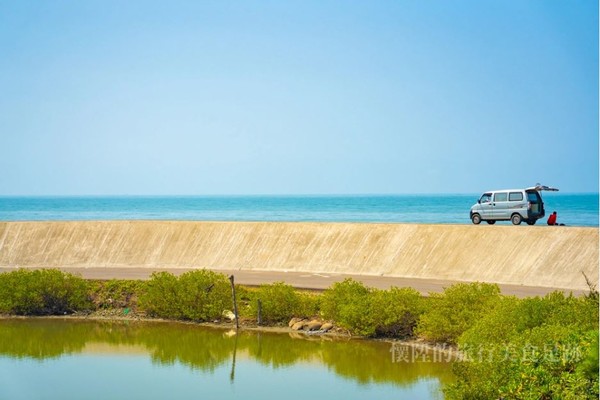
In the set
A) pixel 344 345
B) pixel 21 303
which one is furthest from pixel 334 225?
pixel 21 303

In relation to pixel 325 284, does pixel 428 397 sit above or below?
below

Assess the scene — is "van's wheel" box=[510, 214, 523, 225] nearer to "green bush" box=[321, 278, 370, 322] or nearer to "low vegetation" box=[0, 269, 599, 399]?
"low vegetation" box=[0, 269, 599, 399]

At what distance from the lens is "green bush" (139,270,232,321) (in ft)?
143

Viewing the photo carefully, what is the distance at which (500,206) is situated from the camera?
51312 mm

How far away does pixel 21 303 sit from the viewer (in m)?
46.0

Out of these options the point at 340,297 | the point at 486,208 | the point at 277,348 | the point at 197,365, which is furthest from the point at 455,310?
the point at 486,208

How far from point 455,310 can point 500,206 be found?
16.9 metres

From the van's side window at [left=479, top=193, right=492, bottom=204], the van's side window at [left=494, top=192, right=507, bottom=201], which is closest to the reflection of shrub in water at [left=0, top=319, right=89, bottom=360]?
the van's side window at [left=479, top=193, right=492, bottom=204]

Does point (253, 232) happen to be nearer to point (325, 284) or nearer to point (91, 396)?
point (325, 284)

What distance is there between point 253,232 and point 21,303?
48.2ft

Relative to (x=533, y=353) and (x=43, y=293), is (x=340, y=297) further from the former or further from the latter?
(x=533, y=353)

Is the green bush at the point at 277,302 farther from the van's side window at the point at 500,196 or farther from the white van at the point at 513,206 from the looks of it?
the van's side window at the point at 500,196

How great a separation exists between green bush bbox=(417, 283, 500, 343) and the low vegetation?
0.04m

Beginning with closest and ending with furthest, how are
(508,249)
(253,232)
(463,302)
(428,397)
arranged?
(428,397) → (463,302) → (508,249) → (253,232)
